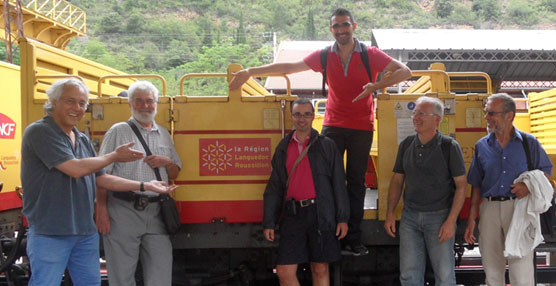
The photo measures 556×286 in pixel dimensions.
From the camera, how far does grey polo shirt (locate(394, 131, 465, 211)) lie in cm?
393

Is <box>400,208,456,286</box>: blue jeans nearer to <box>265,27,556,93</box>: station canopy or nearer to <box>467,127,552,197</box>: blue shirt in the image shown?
<box>467,127,552,197</box>: blue shirt

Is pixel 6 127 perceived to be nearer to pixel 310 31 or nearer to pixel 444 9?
pixel 310 31

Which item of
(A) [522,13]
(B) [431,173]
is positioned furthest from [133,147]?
(A) [522,13]

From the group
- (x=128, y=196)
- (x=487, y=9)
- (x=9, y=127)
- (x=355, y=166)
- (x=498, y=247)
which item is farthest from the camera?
(x=487, y=9)

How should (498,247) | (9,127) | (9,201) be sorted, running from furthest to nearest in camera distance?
1. (9,127)
2. (9,201)
3. (498,247)

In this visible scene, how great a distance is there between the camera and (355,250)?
4.20 meters

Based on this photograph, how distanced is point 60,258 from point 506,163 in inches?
132

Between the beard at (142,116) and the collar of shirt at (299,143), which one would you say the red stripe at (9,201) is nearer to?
the beard at (142,116)

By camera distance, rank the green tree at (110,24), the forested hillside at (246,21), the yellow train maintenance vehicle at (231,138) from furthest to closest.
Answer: the green tree at (110,24) → the forested hillside at (246,21) → the yellow train maintenance vehicle at (231,138)

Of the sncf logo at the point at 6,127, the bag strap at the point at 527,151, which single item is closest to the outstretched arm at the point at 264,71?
the bag strap at the point at 527,151

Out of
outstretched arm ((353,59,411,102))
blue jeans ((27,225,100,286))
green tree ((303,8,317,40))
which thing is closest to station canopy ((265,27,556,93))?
outstretched arm ((353,59,411,102))

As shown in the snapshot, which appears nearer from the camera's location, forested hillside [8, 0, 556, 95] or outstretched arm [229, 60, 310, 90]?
outstretched arm [229, 60, 310, 90]

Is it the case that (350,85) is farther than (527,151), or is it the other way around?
(350,85)

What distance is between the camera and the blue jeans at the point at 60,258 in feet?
10.7
